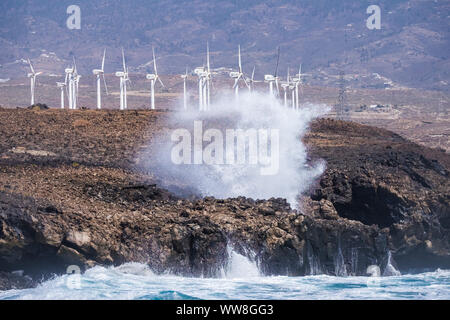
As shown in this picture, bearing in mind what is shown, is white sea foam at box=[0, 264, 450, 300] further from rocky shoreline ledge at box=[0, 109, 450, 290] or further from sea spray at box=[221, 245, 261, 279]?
rocky shoreline ledge at box=[0, 109, 450, 290]

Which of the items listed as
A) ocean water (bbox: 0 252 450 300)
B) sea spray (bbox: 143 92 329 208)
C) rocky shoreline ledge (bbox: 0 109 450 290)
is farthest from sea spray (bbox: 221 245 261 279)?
sea spray (bbox: 143 92 329 208)

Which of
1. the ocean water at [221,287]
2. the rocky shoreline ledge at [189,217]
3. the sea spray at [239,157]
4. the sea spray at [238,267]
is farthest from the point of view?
the sea spray at [239,157]

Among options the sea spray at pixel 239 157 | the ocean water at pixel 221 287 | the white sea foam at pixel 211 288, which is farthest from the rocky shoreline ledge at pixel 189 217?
the sea spray at pixel 239 157

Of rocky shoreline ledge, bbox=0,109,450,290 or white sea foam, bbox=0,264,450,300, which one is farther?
rocky shoreline ledge, bbox=0,109,450,290

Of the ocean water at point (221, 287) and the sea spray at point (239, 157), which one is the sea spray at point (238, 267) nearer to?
the ocean water at point (221, 287)

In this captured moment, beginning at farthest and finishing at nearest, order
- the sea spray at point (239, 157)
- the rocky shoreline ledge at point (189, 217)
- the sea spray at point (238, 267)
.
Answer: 1. the sea spray at point (239, 157)
2. the sea spray at point (238, 267)
3. the rocky shoreline ledge at point (189, 217)

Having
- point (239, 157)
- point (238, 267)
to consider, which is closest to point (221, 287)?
point (238, 267)

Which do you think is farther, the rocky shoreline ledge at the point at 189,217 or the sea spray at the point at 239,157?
the sea spray at the point at 239,157
